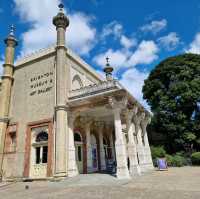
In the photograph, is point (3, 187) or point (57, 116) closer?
point (3, 187)

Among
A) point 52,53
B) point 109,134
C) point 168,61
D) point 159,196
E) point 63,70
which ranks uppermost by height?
point 168,61

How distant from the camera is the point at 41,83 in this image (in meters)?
16.5

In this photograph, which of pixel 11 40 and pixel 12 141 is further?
pixel 11 40

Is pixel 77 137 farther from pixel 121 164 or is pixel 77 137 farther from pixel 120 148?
pixel 121 164

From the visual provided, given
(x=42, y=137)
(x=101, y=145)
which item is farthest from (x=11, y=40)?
(x=101, y=145)

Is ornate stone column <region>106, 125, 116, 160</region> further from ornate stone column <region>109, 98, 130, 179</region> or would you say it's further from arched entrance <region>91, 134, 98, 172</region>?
ornate stone column <region>109, 98, 130, 179</region>

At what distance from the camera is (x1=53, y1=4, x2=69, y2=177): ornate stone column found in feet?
43.7

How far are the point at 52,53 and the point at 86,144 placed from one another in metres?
8.04

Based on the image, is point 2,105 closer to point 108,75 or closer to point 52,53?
point 52,53

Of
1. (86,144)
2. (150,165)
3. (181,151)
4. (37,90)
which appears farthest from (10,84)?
(181,151)

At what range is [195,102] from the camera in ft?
75.1

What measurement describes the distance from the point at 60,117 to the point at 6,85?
22.9 ft

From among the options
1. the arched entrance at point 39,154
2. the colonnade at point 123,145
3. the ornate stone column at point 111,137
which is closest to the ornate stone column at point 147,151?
the colonnade at point 123,145

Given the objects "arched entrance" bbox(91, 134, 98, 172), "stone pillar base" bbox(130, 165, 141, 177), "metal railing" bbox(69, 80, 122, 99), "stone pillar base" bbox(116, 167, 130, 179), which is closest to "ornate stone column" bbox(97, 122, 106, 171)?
"arched entrance" bbox(91, 134, 98, 172)
